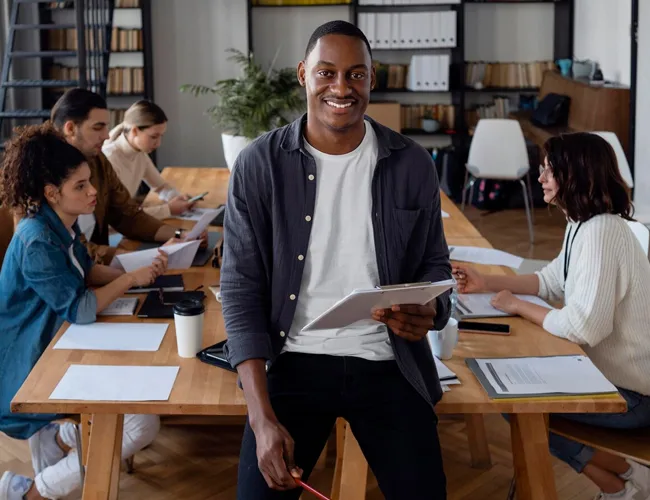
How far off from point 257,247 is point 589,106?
5.26m

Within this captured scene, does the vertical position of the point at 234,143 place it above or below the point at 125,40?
below

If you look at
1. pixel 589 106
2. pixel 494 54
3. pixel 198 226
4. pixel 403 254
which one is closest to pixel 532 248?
pixel 589 106

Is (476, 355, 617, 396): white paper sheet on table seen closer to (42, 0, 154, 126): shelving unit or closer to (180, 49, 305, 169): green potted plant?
(180, 49, 305, 169): green potted plant

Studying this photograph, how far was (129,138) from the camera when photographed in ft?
14.3

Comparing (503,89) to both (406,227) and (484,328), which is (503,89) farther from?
(406,227)

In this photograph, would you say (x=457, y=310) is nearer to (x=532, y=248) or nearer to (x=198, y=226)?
(x=198, y=226)

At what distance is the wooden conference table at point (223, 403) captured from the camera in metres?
1.98

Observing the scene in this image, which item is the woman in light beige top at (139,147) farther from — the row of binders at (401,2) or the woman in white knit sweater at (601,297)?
the row of binders at (401,2)

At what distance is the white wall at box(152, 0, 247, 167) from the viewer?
26.1 feet

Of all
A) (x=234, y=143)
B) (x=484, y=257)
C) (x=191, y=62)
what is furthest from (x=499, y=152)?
(x=484, y=257)

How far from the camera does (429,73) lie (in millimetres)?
7852

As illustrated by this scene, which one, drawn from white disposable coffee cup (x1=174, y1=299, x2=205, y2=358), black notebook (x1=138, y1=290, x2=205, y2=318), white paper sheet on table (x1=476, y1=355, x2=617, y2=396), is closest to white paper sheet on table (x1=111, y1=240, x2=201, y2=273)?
black notebook (x1=138, y1=290, x2=205, y2=318)

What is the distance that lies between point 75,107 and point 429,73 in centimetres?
485

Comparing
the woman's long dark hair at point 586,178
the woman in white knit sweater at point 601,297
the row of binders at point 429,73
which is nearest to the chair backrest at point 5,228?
the woman in white knit sweater at point 601,297
